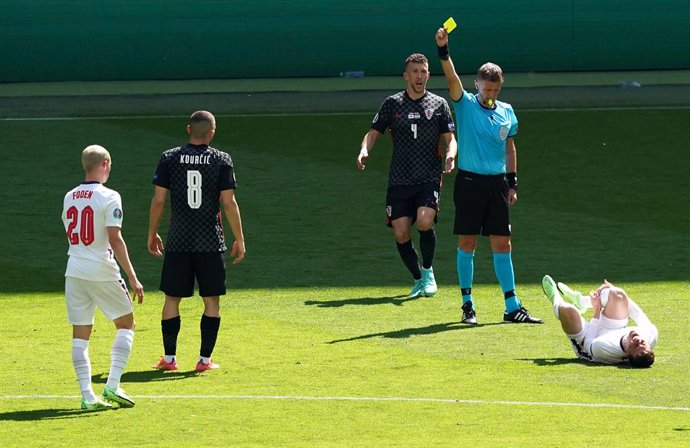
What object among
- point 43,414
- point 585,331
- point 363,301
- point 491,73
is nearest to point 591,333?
point 585,331

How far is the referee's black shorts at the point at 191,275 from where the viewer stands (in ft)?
37.5

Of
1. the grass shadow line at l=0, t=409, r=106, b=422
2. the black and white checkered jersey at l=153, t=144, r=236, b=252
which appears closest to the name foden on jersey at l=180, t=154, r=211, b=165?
the black and white checkered jersey at l=153, t=144, r=236, b=252

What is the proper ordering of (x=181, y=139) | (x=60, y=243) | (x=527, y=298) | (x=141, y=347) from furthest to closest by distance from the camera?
(x=181, y=139) → (x=60, y=243) → (x=527, y=298) → (x=141, y=347)

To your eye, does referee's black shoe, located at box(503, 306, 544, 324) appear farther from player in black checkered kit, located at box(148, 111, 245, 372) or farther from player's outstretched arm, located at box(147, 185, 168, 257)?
player's outstretched arm, located at box(147, 185, 168, 257)

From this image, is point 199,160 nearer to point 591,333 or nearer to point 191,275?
point 191,275

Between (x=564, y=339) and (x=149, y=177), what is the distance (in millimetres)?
10325

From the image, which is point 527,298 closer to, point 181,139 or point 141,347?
point 141,347

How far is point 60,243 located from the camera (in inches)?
703

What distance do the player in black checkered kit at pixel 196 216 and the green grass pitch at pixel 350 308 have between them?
70 cm

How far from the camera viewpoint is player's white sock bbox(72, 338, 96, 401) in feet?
33.3

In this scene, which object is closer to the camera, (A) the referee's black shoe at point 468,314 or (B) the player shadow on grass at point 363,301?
(A) the referee's black shoe at point 468,314

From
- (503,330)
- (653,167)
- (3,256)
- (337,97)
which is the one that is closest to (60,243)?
(3,256)

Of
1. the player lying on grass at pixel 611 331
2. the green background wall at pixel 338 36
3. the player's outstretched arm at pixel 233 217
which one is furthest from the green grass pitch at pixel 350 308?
the green background wall at pixel 338 36

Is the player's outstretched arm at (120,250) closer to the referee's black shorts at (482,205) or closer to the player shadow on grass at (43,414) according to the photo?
the player shadow on grass at (43,414)
